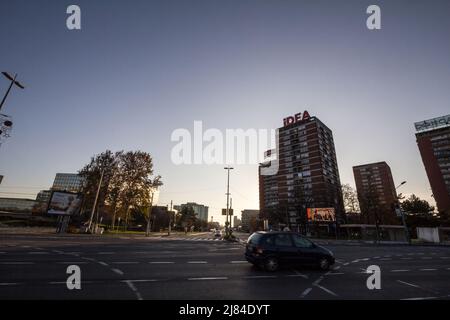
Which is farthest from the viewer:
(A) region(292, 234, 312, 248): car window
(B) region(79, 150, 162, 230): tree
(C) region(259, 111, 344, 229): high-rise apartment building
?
(C) region(259, 111, 344, 229): high-rise apartment building

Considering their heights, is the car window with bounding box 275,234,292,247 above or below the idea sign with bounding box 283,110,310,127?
below

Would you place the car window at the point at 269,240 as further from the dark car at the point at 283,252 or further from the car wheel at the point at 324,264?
the car wheel at the point at 324,264

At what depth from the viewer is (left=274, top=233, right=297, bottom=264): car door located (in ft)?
30.4

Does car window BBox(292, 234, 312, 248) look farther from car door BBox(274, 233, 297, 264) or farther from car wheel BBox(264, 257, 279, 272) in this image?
car wheel BBox(264, 257, 279, 272)

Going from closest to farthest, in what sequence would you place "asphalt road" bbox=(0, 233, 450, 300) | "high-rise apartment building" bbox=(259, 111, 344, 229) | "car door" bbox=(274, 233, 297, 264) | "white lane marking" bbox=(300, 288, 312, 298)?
"asphalt road" bbox=(0, 233, 450, 300) < "white lane marking" bbox=(300, 288, 312, 298) < "car door" bbox=(274, 233, 297, 264) < "high-rise apartment building" bbox=(259, 111, 344, 229)

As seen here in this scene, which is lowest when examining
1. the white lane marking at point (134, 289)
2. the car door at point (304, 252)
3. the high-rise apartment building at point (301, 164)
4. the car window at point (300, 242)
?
the white lane marking at point (134, 289)

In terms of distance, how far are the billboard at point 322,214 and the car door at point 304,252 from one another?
45404mm

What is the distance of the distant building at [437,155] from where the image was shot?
78.1 metres

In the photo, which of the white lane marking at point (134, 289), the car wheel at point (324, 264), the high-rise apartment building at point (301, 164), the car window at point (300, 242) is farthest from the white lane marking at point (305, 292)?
the high-rise apartment building at point (301, 164)

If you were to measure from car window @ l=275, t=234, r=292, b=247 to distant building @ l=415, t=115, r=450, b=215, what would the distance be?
310ft

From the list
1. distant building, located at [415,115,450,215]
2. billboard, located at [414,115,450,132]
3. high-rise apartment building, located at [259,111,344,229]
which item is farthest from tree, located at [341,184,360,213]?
billboard, located at [414,115,450,132]
